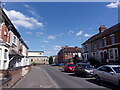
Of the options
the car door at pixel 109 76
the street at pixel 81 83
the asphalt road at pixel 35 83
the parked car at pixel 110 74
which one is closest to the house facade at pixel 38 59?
the asphalt road at pixel 35 83

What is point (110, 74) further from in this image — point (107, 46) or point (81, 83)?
point (107, 46)

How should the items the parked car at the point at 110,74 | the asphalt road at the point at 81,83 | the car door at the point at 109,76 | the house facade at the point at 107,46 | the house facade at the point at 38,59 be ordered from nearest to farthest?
the parked car at the point at 110,74
the car door at the point at 109,76
the asphalt road at the point at 81,83
the house facade at the point at 107,46
the house facade at the point at 38,59

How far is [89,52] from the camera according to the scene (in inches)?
1420

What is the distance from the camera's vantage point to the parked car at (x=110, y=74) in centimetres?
952

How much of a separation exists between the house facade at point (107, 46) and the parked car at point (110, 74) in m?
13.2

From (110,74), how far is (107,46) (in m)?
17.7

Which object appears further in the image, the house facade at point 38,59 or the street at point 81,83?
the house facade at point 38,59

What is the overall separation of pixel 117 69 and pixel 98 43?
21256 millimetres

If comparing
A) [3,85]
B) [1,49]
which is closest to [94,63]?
[1,49]

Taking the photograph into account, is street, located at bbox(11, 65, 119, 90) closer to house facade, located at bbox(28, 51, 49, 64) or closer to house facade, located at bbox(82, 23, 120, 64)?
house facade, located at bbox(82, 23, 120, 64)

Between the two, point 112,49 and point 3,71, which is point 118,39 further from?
point 3,71

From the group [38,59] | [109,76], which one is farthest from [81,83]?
[38,59]

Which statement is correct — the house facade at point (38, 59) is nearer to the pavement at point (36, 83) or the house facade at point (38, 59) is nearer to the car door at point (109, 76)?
the pavement at point (36, 83)

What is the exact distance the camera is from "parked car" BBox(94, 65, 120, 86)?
9.52 m
